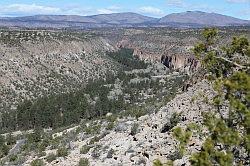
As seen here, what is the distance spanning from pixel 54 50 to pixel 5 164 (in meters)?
111

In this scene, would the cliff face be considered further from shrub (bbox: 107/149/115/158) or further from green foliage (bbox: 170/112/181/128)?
shrub (bbox: 107/149/115/158)

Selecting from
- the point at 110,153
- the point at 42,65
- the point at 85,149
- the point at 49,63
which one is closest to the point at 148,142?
the point at 110,153

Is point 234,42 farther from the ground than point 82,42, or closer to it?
farther from the ground

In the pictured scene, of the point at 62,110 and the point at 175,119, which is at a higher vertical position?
the point at 175,119

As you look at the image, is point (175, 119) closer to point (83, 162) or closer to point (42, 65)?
point (83, 162)

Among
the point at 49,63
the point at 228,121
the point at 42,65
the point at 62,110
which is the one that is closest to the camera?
the point at 228,121

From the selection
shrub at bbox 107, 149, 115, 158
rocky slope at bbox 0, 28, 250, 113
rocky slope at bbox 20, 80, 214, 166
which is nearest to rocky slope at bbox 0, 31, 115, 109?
rocky slope at bbox 0, 28, 250, 113

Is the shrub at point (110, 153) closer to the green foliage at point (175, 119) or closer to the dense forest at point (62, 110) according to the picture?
the green foliage at point (175, 119)

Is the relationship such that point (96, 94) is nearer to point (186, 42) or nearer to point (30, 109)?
point (30, 109)

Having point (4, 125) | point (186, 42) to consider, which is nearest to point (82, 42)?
point (186, 42)

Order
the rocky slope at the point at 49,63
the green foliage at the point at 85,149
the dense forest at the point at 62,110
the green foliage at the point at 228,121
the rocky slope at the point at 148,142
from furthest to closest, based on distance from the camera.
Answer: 1. the rocky slope at the point at 49,63
2. the dense forest at the point at 62,110
3. the green foliage at the point at 85,149
4. the rocky slope at the point at 148,142
5. the green foliage at the point at 228,121

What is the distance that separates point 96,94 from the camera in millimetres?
108562

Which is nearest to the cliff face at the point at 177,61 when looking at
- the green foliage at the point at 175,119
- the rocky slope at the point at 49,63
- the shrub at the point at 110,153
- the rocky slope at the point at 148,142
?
the rocky slope at the point at 49,63

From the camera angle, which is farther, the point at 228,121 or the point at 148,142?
the point at 148,142
